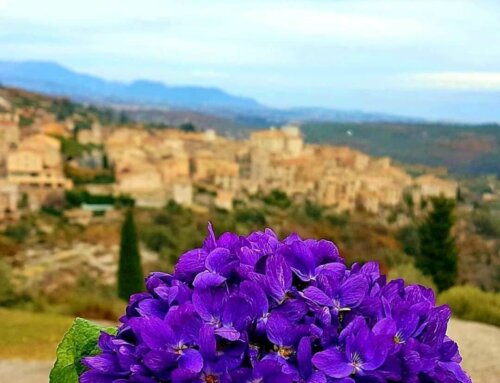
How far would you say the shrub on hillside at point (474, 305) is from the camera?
30.1 feet

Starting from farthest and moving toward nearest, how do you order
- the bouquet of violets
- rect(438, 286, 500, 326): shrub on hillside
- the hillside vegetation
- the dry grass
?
the hillside vegetation, rect(438, 286, 500, 326): shrub on hillside, the dry grass, the bouquet of violets

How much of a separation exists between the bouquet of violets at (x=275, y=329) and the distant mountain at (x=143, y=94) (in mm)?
34793

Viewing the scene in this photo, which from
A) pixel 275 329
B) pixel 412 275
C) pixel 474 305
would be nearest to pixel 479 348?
pixel 474 305

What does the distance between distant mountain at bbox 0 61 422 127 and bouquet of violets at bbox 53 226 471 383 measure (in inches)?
1370

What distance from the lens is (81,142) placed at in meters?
57.3

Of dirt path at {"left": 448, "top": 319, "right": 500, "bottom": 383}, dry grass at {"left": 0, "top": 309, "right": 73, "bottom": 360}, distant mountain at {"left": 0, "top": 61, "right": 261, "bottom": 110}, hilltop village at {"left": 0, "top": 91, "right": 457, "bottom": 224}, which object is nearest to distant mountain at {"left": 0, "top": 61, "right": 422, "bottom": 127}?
distant mountain at {"left": 0, "top": 61, "right": 261, "bottom": 110}

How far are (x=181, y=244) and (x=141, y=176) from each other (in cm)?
1872

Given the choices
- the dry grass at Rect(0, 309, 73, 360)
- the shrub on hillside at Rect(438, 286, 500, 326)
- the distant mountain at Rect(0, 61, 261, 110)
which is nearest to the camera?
the dry grass at Rect(0, 309, 73, 360)

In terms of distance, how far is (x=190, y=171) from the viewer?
51656 mm

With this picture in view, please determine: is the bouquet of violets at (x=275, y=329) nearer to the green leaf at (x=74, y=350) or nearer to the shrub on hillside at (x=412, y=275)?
the green leaf at (x=74, y=350)

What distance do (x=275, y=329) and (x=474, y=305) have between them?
8.92 meters

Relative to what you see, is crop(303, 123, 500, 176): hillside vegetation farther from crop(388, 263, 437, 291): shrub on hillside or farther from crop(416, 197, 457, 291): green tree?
crop(388, 263, 437, 291): shrub on hillside

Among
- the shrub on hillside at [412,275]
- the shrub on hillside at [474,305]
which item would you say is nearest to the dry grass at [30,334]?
the shrub on hillside at [474,305]

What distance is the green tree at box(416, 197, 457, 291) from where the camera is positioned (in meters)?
16.5
